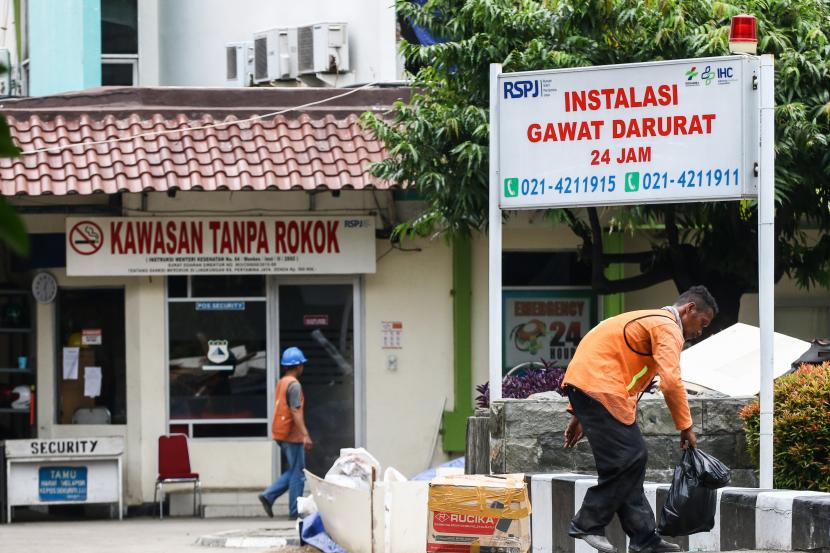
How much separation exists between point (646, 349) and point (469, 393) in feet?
29.3

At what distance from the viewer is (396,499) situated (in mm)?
10008

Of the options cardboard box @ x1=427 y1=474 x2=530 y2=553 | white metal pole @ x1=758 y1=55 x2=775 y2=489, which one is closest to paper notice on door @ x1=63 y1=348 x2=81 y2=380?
cardboard box @ x1=427 y1=474 x2=530 y2=553

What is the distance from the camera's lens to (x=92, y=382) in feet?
50.2

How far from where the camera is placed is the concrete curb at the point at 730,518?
20.6 ft

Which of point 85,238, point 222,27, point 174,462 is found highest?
point 222,27

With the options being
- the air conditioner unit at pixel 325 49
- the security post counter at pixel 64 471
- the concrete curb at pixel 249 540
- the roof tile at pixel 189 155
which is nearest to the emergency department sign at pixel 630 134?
the concrete curb at pixel 249 540

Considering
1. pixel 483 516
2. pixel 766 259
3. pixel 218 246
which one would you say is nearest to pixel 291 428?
pixel 218 246

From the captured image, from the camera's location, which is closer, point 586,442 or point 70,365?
point 586,442

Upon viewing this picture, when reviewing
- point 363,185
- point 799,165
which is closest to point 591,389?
point 799,165

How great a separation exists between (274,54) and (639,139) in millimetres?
8172

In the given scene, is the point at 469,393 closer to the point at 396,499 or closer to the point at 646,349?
the point at 396,499

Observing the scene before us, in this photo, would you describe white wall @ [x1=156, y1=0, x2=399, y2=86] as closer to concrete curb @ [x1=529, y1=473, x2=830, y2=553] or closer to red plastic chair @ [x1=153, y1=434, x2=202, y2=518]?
red plastic chair @ [x1=153, y1=434, x2=202, y2=518]

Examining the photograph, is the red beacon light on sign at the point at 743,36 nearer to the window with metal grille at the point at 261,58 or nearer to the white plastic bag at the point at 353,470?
the white plastic bag at the point at 353,470

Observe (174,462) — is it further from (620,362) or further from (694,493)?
(694,493)
